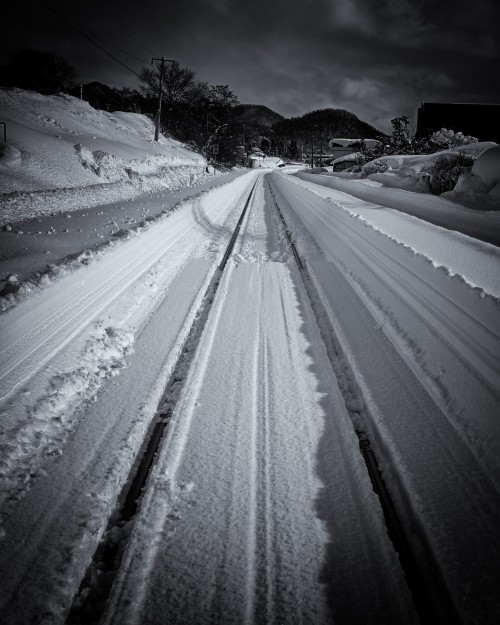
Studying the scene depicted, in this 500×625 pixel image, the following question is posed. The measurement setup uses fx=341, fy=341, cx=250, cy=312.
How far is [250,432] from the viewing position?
2.36m

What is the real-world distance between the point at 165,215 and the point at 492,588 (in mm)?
7594

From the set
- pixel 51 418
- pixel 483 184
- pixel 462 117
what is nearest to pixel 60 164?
pixel 51 418

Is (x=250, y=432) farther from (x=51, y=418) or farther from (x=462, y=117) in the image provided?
(x=462, y=117)

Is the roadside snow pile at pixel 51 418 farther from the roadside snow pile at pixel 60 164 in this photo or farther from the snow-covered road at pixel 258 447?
the roadside snow pile at pixel 60 164

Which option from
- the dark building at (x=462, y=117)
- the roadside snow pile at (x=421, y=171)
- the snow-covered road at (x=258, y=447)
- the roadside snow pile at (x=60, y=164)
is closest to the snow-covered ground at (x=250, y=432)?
the snow-covered road at (x=258, y=447)

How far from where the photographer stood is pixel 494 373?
2529mm

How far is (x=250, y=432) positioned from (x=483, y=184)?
12.0 metres

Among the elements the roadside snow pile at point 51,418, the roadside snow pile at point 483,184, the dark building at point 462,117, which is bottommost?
the roadside snow pile at point 51,418

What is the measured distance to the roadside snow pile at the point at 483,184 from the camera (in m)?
9.95

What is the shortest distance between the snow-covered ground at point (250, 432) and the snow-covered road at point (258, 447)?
0.01 m

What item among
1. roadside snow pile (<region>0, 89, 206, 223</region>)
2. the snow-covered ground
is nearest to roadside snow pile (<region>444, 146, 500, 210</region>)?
the snow-covered ground

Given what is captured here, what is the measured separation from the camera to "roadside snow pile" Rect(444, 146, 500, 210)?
995 centimetres

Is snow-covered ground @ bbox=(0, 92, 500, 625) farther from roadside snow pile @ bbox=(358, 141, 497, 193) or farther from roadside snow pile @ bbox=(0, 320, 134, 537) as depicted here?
roadside snow pile @ bbox=(358, 141, 497, 193)

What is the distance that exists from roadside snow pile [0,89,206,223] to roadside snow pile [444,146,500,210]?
11130mm
